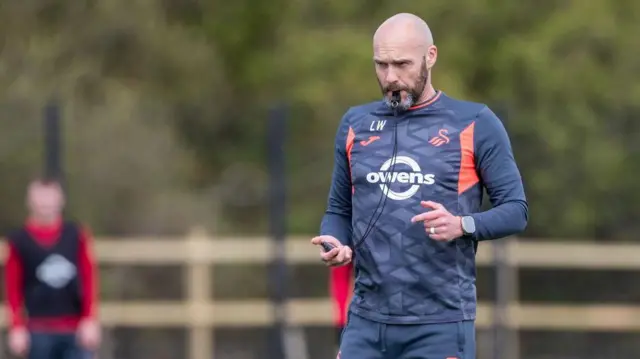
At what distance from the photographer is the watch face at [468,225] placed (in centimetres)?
441

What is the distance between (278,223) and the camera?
37.0 ft

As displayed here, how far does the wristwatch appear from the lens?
441cm

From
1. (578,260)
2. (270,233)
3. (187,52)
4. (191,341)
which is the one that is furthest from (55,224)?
(187,52)

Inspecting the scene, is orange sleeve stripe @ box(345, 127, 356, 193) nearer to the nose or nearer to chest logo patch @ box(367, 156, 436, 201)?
chest logo patch @ box(367, 156, 436, 201)

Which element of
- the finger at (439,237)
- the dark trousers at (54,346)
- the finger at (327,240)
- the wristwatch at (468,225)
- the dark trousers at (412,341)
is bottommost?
the dark trousers at (54,346)

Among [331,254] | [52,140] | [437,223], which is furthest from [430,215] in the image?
[52,140]

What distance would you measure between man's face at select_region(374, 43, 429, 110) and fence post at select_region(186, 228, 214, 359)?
814 cm

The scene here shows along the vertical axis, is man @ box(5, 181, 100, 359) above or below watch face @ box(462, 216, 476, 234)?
below

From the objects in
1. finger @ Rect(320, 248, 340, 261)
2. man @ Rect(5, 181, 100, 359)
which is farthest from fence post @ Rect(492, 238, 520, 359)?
→ finger @ Rect(320, 248, 340, 261)

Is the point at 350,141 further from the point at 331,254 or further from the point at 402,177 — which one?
the point at 331,254

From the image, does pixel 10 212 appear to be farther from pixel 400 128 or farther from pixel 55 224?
pixel 400 128

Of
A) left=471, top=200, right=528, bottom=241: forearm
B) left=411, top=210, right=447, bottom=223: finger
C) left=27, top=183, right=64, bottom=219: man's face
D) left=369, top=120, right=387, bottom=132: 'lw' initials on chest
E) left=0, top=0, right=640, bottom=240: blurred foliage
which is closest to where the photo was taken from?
left=411, top=210, right=447, bottom=223: finger

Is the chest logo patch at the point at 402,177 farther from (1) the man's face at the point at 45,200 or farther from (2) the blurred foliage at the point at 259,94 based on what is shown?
(2) the blurred foliage at the point at 259,94

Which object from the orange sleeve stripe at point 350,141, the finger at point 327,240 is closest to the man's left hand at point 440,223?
the finger at point 327,240
